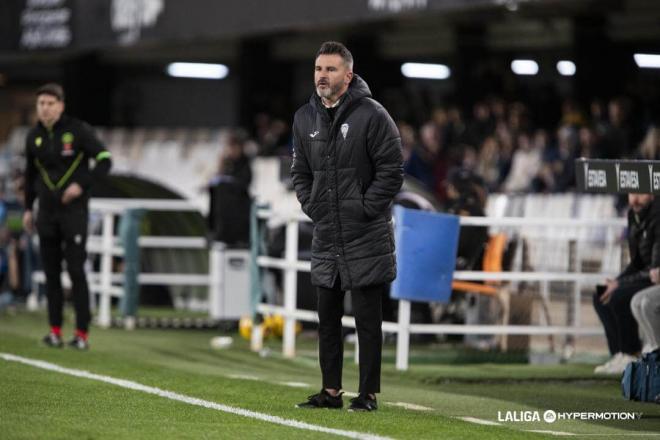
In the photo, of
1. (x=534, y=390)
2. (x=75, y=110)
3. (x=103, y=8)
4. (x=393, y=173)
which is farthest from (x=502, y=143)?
(x=75, y=110)

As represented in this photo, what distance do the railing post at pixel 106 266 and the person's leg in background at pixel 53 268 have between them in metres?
3.24

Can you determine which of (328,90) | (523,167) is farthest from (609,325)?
(523,167)

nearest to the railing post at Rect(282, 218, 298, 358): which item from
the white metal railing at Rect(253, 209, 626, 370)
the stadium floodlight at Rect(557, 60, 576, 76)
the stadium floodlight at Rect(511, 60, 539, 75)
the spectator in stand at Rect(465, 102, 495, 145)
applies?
the white metal railing at Rect(253, 209, 626, 370)

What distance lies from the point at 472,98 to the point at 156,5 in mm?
5766

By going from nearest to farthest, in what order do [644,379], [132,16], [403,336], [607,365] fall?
1. [644,379]
2. [607,365]
3. [403,336]
4. [132,16]

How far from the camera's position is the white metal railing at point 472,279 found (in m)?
12.9

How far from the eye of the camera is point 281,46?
34.7m

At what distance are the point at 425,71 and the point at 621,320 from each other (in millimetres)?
22519

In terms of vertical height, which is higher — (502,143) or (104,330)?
(502,143)

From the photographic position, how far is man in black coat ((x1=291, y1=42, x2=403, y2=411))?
9.06 meters

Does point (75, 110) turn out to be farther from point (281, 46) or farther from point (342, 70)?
point (342, 70)

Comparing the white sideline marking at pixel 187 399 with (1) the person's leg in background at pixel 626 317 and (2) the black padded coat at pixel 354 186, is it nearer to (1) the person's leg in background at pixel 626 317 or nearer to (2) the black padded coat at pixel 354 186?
(2) the black padded coat at pixel 354 186

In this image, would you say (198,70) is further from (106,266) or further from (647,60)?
(106,266)

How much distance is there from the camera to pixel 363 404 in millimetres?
9156
